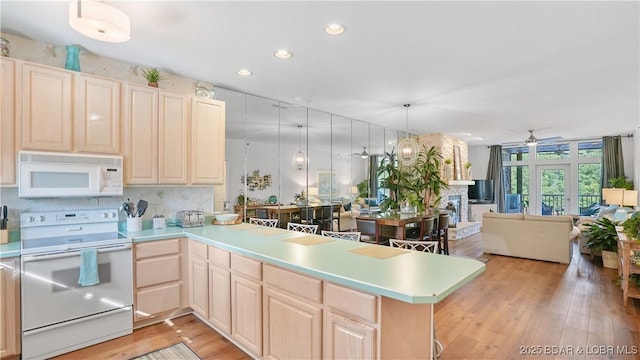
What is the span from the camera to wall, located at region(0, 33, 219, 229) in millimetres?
2682

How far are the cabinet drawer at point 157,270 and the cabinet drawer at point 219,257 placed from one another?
51 centimetres

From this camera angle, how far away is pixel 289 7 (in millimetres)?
2152

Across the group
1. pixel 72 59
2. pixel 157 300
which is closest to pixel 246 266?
pixel 157 300

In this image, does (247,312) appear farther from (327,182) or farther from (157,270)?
(327,182)

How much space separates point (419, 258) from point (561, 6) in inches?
77.2

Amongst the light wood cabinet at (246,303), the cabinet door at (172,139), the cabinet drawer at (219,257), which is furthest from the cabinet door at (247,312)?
the cabinet door at (172,139)

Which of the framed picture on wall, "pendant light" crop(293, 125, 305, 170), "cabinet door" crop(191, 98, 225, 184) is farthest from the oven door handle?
the framed picture on wall

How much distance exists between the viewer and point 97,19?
177 cm

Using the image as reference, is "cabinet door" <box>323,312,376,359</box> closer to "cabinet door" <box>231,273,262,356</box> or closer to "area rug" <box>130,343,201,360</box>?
"cabinet door" <box>231,273,262,356</box>

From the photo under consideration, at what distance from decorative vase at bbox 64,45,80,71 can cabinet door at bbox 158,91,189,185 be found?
71 cm

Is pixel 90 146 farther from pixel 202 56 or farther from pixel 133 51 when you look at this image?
pixel 202 56

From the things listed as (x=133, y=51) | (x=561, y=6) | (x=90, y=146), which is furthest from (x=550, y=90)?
(x=90, y=146)

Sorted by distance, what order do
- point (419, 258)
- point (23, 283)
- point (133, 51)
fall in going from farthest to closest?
point (133, 51) < point (23, 283) < point (419, 258)

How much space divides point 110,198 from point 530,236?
6.26 m
